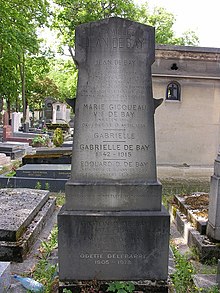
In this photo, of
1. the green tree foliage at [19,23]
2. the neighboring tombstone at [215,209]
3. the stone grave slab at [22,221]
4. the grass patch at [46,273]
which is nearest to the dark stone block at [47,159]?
the stone grave slab at [22,221]

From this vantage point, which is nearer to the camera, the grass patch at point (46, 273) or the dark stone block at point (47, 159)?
the grass patch at point (46, 273)

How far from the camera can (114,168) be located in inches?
143

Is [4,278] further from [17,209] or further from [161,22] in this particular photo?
[161,22]

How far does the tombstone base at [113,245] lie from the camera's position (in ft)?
11.1

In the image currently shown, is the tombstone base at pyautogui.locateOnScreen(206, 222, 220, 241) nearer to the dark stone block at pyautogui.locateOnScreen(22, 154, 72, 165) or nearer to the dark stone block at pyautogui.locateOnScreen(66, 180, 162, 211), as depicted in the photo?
the dark stone block at pyautogui.locateOnScreen(66, 180, 162, 211)

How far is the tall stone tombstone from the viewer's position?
3.40 m

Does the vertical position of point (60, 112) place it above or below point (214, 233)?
above

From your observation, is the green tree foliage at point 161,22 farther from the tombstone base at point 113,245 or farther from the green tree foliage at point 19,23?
the tombstone base at point 113,245

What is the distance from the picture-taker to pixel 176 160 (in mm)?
8641

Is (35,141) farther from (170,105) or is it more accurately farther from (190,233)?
(190,233)

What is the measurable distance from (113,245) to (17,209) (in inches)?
94.3

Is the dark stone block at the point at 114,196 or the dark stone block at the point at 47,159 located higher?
the dark stone block at the point at 114,196

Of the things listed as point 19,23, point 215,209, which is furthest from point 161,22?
point 215,209

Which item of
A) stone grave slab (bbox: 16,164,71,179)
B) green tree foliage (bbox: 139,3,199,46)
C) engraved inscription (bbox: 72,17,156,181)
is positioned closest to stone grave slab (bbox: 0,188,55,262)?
engraved inscription (bbox: 72,17,156,181)
